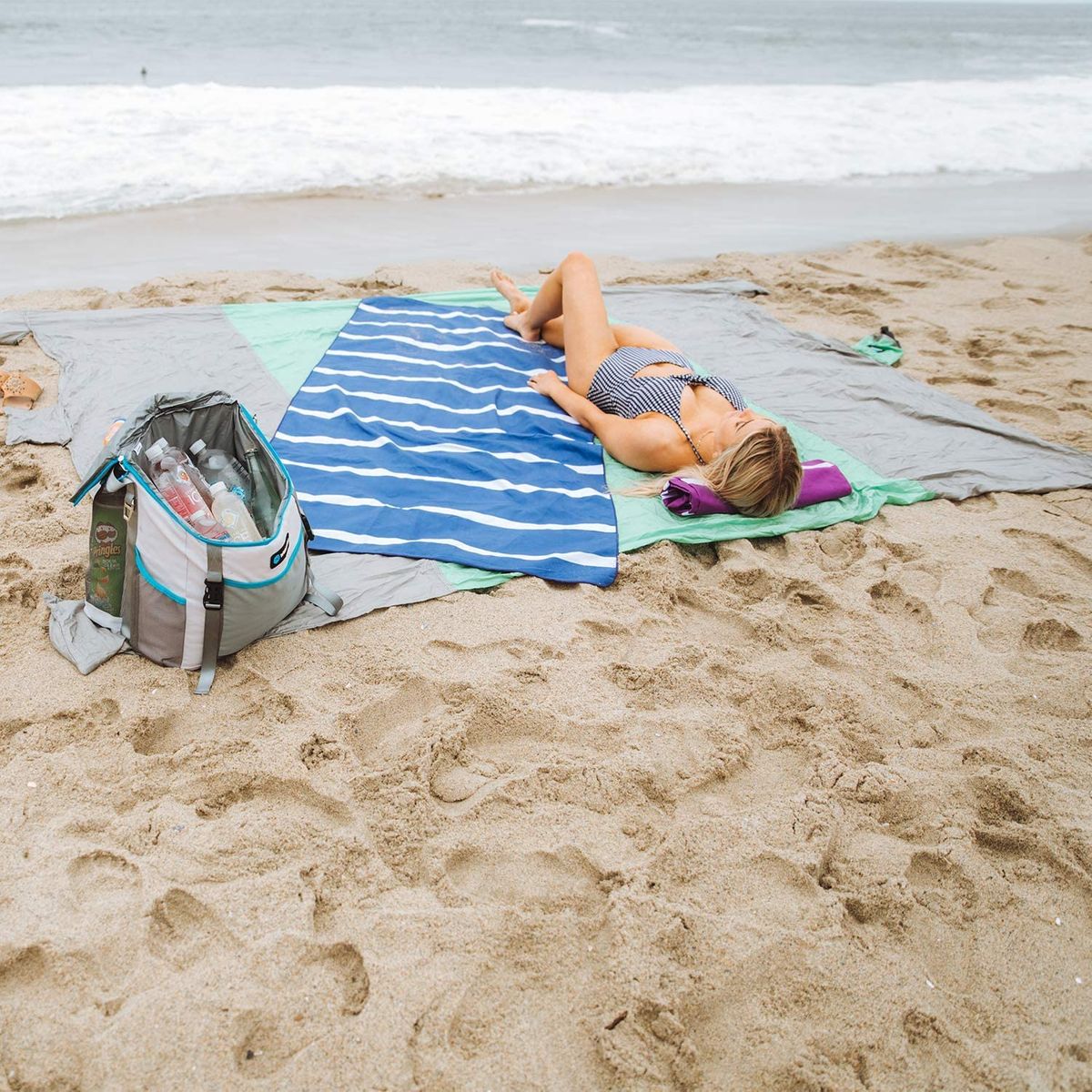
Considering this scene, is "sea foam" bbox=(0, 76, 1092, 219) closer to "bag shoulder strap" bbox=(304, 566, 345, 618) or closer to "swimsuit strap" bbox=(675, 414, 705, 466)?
"swimsuit strap" bbox=(675, 414, 705, 466)

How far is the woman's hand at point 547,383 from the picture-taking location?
4.30 m

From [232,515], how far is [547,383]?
6.69 ft

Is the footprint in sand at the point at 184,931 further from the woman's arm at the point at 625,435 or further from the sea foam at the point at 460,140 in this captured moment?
the sea foam at the point at 460,140

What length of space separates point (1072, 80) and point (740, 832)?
22600 mm

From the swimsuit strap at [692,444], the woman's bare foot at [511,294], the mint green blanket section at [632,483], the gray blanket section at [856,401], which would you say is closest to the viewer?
the mint green blanket section at [632,483]

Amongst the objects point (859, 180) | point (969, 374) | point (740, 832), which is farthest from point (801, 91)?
point (740, 832)

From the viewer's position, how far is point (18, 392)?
151 inches

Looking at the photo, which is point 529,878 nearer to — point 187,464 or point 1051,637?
point 187,464

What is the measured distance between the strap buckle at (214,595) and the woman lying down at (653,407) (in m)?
1.88

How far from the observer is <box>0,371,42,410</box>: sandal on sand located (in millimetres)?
3844

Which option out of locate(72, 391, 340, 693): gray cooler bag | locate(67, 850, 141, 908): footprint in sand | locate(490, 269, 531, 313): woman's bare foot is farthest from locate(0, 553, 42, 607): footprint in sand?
locate(490, 269, 531, 313): woman's bare foot

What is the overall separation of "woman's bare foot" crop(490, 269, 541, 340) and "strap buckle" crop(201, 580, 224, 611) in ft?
9.53

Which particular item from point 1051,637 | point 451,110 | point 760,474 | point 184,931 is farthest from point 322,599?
point 451,110

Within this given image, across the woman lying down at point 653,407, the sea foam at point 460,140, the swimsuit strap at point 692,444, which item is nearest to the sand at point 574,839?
the woman lying down at point 653,407
